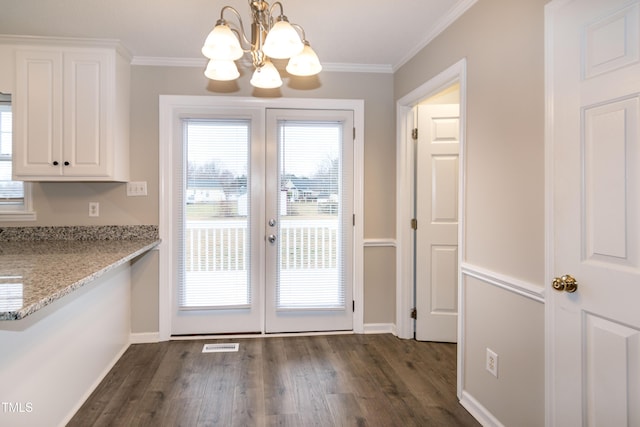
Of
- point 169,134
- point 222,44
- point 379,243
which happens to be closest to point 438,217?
point 379,243

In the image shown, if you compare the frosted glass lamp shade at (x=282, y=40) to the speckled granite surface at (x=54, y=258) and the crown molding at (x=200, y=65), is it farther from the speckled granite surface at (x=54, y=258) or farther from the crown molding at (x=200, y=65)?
the crown molding at (x=200, y=65)

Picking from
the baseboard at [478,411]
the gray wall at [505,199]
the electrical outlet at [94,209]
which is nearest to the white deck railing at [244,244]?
the electrical outlet at [94,209]

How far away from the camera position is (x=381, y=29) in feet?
8.41

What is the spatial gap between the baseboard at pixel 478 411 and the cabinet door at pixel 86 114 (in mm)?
2912

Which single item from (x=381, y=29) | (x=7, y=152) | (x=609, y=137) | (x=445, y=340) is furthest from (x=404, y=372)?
(x=7, y=152)

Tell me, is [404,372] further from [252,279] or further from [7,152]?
[7,152]

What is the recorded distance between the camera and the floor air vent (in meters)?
2.91

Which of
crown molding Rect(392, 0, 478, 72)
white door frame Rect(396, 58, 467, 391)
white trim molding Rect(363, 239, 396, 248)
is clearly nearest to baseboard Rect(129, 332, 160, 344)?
white trim molding Rect(363, 239, 396, 248)

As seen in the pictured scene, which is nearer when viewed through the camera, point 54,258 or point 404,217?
point 54,258

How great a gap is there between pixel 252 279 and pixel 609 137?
2.64 metres

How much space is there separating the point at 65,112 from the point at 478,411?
3.41 metres

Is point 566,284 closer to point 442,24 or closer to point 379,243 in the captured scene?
point 442,24

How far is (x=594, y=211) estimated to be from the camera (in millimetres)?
1345

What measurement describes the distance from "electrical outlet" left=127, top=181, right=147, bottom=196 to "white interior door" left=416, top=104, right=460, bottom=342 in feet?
7.60
